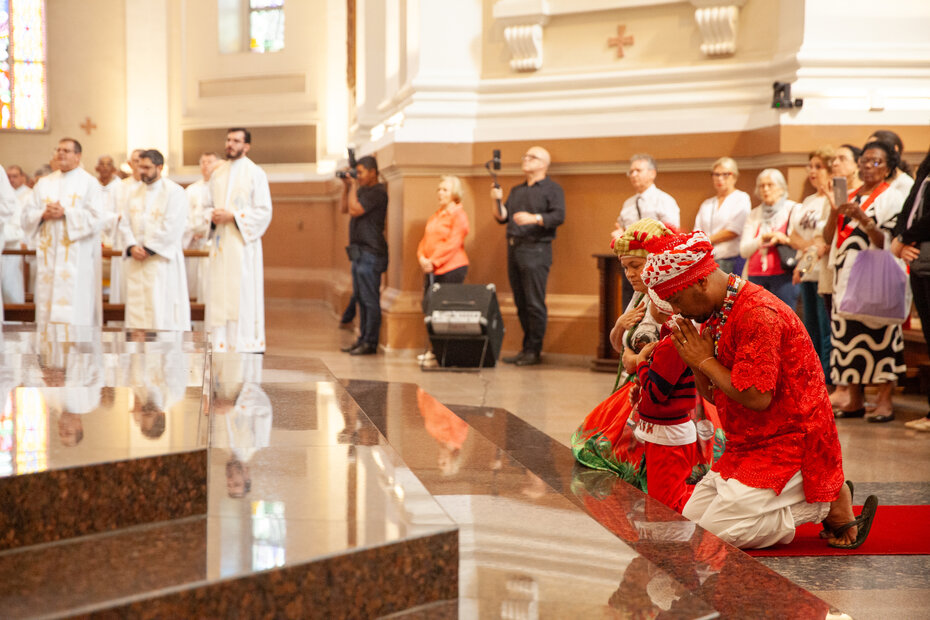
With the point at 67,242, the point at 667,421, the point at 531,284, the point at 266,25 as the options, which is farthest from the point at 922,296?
the point at 266,25

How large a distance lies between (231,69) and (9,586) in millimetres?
17131

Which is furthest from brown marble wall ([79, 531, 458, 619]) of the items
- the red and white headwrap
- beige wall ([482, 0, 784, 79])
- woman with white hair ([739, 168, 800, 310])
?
beige wall ([482, 0, 784, 79])

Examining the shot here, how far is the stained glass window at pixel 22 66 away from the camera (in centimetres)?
1936

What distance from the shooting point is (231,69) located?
18.3 metres

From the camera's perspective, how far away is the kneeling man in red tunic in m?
3.32

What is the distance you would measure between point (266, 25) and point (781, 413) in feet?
53.9

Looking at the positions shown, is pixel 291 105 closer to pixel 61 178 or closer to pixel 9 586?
pixel 61 178

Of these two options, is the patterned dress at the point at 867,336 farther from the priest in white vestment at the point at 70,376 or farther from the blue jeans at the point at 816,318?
the priest in white vestment at the point at 70,376

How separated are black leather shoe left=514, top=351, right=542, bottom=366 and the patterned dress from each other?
2827mm

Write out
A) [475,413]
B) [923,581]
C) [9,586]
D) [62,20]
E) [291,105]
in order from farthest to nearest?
[62,20], [291,105], [475,413], [923,581], [9,586]

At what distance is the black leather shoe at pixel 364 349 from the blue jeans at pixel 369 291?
29 millimetres

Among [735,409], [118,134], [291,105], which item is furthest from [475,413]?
[118,134]

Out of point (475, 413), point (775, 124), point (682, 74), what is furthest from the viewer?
point (682, 74)

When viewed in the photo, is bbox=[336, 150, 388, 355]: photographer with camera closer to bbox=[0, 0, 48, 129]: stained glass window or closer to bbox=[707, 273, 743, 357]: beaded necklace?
bbox=[707, 273, 743, 357]: beaded necklace
